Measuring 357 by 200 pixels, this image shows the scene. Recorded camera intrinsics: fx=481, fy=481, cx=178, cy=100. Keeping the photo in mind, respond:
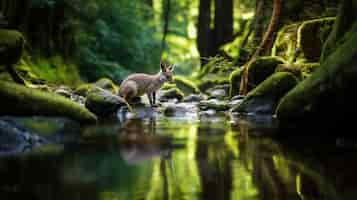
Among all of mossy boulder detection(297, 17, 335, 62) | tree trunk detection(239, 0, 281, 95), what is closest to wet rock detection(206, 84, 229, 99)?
tree trunk detection(239, 0, 281, 95)

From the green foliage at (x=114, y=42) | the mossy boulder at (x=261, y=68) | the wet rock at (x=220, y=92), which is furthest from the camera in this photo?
the green foliage at (x=114, y=42)

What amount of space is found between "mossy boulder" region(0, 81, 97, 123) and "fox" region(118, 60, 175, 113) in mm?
3441

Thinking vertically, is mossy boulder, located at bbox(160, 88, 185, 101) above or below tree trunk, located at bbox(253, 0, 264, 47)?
below

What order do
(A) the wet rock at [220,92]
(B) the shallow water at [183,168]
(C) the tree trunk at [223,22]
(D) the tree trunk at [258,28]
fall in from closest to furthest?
(B) the shallow water at [183,168] → (A) the wet rock at [220,92] → (D) the tree trunk at [258,28] → (C) the tree trunk at [223,22]

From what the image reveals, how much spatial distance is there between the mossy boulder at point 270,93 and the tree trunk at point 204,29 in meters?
11.3

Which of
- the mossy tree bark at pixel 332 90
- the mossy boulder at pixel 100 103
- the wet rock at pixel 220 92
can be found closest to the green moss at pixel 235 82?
the wet rock at pixel 220 92

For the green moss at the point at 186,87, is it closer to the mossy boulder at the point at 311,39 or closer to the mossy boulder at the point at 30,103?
the mossy boulder at the point at 311,39

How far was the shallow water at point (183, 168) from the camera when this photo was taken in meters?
2.84

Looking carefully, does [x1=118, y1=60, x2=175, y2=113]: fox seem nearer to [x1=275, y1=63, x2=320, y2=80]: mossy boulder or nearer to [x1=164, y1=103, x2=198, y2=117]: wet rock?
[x1=164, y1=103, x2=198, y2=117]: wet rock

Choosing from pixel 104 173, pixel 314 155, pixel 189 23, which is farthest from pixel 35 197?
pixel 189 23

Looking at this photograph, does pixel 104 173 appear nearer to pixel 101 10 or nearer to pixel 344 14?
pixel 344 14

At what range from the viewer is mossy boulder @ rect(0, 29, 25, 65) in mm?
7039

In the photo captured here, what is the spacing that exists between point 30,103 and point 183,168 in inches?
114

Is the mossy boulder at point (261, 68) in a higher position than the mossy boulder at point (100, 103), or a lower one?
higher
